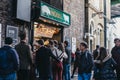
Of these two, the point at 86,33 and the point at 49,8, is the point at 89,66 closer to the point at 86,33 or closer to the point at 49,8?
the point at 49,8

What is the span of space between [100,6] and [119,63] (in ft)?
60.5

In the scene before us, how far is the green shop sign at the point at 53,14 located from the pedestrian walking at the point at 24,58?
5.44m

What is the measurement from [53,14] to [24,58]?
274 inches

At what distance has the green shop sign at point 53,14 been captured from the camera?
627 inches

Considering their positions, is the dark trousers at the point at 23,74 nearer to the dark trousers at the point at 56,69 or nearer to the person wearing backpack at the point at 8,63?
the person wearing backpack at the point at 8,63

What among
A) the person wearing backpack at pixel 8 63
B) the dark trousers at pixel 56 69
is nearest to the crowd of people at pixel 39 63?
the person wearing backpack at pixel 8 63

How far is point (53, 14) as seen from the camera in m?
17.1

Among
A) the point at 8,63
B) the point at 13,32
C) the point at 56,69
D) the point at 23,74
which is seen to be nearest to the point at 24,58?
the point at 23,74

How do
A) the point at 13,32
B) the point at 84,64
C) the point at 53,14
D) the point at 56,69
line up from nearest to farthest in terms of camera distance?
the point at 84,64, the point at 56,69, the point at 13,32, the point at 53,14

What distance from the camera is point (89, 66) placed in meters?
11.2

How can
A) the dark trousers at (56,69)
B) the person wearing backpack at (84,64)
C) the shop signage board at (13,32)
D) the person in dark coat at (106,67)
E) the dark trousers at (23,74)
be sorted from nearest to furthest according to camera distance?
the person in dark coat at (106,67), the dark trousers at (23,74), the person wearing backpack at (84,64), the dark trousers at (56,69), the shop signage board at (13,32)

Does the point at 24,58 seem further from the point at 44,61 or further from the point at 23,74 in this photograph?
the point at 44,61

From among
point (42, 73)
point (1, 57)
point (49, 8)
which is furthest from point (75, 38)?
point (1, 57)

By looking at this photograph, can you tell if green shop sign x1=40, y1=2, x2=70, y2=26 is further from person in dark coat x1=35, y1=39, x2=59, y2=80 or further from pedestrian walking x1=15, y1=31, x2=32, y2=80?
pedestrian walking x1=15, y1=31, x2=32, y2=80
